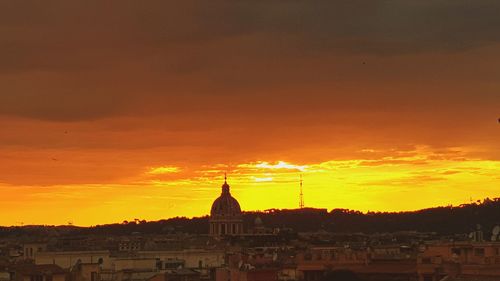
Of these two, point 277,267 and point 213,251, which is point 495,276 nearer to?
point 277,267

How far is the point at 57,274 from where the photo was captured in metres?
76.6

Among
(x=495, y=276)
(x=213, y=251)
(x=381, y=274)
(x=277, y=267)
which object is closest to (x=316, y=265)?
(x=277, y=267)

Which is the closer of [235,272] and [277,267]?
[235,272]

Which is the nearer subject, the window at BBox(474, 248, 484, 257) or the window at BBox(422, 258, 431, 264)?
the window at BBox(422, 258, 431, 264)

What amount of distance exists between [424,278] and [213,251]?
4836cm

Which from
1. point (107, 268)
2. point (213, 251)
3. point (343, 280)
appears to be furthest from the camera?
point (213, 251)

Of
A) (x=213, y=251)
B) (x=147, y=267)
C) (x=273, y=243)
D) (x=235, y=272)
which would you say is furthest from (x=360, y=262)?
(x=273, y=243)

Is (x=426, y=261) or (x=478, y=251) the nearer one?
(x=426, y=261)

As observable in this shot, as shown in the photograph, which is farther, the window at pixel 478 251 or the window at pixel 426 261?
the window at pixel 478 251

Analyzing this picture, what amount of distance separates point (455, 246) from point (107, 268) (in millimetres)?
28482

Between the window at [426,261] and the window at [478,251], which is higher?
the window at [478,251]

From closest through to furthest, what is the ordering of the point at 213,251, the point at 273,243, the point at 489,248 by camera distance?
the point at 489,248
the point at 213,251
the point at 273,243

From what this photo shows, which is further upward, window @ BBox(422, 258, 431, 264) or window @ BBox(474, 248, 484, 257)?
window @ BBox(474, 248, 484, 257)

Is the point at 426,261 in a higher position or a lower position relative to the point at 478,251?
lower
